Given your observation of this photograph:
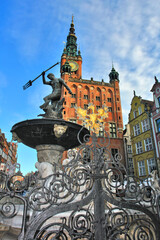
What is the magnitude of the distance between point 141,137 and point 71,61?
2550 centimetres

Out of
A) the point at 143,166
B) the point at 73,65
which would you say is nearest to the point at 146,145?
the point at 143,166

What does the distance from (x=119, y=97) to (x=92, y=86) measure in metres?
5.73

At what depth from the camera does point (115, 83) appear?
3325cm

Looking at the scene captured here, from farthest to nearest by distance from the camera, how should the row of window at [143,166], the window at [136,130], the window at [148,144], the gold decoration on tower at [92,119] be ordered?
1. the window at [136,130]
2. the window at [148,144]
3. the row of window at [143,166]
4. the gold decoration on tower at [92,119]

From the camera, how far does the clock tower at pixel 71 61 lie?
104ft

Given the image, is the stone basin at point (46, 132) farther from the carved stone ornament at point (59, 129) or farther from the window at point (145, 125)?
the window at point (145, 125)

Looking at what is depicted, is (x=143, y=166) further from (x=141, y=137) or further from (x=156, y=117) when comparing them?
(x=156, y=117)

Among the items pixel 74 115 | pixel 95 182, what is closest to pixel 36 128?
pixel 95 182

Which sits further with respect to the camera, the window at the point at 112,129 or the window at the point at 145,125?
the window at the point at 112,129

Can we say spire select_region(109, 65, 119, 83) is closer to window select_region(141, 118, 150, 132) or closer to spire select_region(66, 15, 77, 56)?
spire select_region(66, 15, 77, 56)

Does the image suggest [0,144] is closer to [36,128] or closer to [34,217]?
[36,128]

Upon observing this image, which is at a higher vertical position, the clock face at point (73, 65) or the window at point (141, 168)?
the clock face at point (73, 65)

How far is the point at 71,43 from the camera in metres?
45.8

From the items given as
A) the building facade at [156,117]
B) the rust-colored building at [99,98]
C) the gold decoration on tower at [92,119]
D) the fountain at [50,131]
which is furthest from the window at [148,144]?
the fountain at [50,131]
